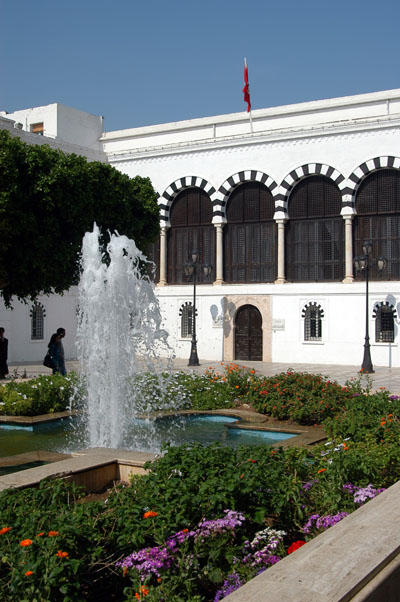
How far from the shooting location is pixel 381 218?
74.2 ft

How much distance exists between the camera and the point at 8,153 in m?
15.9

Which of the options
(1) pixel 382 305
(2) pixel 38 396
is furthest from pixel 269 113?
(2) pixel 38 396

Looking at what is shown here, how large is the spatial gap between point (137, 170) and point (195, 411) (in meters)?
17.7

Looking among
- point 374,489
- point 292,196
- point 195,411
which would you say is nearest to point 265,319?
point 292,196

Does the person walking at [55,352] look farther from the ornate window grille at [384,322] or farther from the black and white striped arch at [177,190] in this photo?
the black and white striped arch at [177,190]

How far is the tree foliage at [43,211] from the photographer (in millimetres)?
15883

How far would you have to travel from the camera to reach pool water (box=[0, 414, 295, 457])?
327 inches

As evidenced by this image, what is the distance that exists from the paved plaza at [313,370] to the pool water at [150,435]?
6172 millimetres

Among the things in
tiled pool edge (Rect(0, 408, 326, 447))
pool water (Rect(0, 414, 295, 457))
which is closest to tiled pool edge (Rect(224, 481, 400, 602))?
pool water (Rect(0, 414, 295, 457))

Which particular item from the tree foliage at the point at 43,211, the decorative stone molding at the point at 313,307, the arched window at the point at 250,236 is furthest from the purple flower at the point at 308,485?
the arched window at the point at 250,236

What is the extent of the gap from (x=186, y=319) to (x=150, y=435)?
1690 centimetres

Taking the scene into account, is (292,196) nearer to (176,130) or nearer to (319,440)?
(176,130)

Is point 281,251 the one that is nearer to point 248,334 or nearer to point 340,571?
point 248,334

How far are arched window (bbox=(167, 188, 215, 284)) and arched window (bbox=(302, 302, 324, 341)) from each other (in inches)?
161
